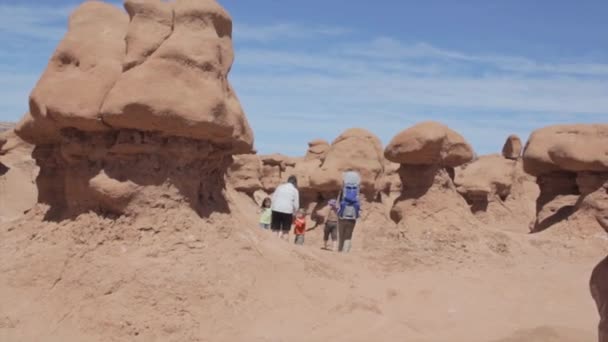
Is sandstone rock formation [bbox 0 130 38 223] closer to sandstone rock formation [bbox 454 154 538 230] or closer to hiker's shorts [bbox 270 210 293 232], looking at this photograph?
hiker's shorts [bbox 270 210 293 232]

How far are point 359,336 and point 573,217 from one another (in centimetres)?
797

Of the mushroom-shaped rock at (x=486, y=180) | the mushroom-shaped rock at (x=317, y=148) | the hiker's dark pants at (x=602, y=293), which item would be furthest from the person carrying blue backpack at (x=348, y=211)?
the mushroom-shaped rock at (x=317, y=148)

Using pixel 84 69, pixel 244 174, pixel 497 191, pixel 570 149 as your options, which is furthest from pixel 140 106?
pixel 497 191

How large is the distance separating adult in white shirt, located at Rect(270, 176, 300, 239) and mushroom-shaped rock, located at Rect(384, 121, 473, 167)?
3.12 m

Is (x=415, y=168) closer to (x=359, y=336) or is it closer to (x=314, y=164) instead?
(x=359, y=336)

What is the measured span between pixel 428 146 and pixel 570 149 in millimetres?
3329

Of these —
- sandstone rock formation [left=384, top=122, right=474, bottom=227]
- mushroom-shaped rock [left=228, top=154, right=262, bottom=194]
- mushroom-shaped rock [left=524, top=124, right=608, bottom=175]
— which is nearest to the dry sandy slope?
sandstone rock formation [left=384, top=122, right=474, bottom=227]

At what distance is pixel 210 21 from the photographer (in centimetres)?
664

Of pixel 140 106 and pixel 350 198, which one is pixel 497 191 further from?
pixel 140 106

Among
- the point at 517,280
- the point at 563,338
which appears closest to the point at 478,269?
the point at 517,280

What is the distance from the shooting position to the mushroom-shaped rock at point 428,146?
1141 cm

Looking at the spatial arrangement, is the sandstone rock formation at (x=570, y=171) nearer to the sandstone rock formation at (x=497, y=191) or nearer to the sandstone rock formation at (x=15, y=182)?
the sandstone rock formation at (x=497, y=191)

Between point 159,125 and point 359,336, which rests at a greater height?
point 159,125

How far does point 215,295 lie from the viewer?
19.6 ft
